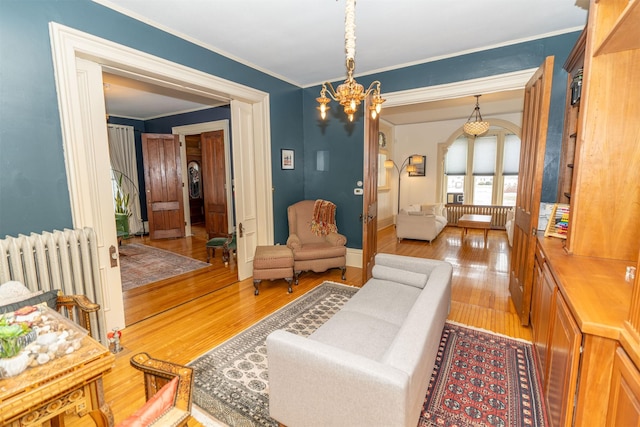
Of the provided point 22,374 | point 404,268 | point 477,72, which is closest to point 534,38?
point 477,72

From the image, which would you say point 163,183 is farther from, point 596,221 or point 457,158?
point 457,158

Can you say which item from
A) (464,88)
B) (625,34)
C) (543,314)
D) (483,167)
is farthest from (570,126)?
(483,167)

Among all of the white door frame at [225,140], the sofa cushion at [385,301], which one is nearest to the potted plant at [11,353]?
the sofa cushion at [385,301]

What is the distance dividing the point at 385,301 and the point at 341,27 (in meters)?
2.59

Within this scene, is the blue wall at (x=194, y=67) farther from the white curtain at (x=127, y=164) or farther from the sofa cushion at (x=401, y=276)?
the white curtain at (x=127, y=164)

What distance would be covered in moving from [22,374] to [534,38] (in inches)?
183

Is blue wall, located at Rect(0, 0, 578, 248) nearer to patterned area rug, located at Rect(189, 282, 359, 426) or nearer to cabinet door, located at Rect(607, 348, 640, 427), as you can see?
patterned area rug, located at Rect(189, 282, 359, 426)

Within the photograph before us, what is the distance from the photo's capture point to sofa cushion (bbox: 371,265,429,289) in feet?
8.59

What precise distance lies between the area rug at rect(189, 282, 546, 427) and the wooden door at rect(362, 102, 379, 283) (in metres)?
1.13

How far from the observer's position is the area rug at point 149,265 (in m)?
4.20

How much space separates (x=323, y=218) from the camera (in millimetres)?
4465

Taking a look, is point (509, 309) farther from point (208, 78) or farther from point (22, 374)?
point (208, 78)

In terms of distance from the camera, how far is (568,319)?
1.35 metres

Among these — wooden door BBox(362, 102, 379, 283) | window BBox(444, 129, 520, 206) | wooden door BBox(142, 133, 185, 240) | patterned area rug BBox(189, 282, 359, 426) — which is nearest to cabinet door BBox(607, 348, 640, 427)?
patterned area rug BBox(189, 282, 359, 426)
